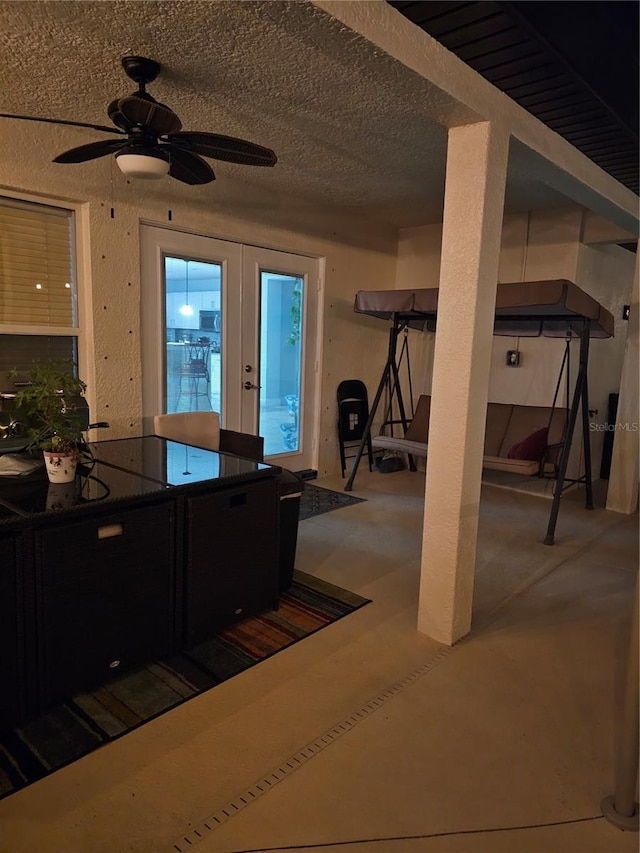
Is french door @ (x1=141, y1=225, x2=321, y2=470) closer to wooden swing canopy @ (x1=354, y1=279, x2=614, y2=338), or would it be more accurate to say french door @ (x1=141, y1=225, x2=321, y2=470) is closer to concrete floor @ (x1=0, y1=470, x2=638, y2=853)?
wooden swing canopy @ (x1=354, y1=279, x2=614, y2=338)

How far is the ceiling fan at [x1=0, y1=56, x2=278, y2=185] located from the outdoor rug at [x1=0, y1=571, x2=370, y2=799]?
2.09 metres

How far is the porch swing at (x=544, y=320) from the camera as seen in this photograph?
3.70 meters

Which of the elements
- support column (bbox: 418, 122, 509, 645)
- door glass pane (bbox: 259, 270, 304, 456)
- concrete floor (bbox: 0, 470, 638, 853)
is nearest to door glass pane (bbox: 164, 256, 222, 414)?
door glass pane (bbox: 259, 270, 304, 456)

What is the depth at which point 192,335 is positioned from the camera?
4.39 metres

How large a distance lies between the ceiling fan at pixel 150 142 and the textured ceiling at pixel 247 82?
232 mm

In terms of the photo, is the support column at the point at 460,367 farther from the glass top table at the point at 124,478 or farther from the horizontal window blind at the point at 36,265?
the horizontal window blind at the point at 36,265

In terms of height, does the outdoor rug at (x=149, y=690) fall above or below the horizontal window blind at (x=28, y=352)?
below

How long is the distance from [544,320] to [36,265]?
3719 mm

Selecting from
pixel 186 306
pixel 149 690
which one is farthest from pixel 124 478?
pixel 186 306

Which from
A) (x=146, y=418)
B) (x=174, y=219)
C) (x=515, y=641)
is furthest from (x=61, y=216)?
(x=515, y=641)

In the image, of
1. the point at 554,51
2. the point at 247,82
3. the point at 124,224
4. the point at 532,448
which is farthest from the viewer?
the point at 532,448

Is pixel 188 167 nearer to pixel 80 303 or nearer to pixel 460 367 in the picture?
pixel 80 303

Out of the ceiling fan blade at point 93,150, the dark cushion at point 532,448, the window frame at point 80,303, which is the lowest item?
the dark cushion at point 532,448

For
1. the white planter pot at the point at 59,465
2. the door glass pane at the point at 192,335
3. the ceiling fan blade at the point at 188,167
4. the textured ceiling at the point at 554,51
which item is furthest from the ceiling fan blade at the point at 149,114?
the door glass pane at the point at 192,335
